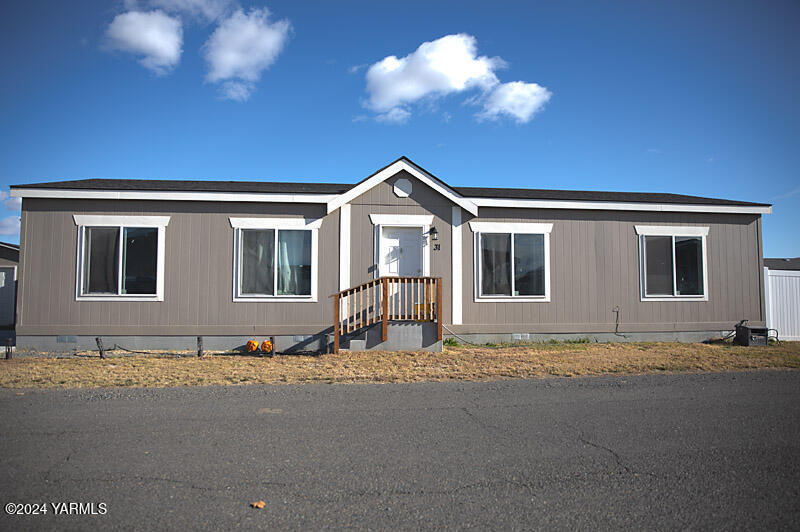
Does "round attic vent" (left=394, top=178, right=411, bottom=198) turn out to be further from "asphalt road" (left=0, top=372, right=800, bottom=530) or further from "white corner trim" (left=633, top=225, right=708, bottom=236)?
"asphalt road" (left=0, top=372, right=800, bottom=530)

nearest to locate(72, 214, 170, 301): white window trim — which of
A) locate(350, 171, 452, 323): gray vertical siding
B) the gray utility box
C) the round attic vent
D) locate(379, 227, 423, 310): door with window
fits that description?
locate(350, 171, 452, 323): gray vertical siding

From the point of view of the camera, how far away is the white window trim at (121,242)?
1009 cm

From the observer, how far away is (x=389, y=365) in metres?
8.38

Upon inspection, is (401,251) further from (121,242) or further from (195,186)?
(121,242)

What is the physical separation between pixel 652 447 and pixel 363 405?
2.89 m

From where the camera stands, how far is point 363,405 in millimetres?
5602

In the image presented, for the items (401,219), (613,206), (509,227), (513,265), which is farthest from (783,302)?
(401,219)

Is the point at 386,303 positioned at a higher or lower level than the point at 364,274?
lower

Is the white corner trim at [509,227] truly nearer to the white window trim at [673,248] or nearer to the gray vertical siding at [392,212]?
the gray vertical siding at [392,212]

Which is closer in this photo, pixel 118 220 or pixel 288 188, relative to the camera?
pixel 118 220

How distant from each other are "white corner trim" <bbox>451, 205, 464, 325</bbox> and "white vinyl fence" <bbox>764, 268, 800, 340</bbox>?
7.60 meters

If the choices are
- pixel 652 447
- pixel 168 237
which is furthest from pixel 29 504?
pixel 168 237

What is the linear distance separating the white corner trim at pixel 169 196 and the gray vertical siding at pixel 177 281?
0.48 ft

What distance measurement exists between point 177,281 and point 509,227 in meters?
7.11
